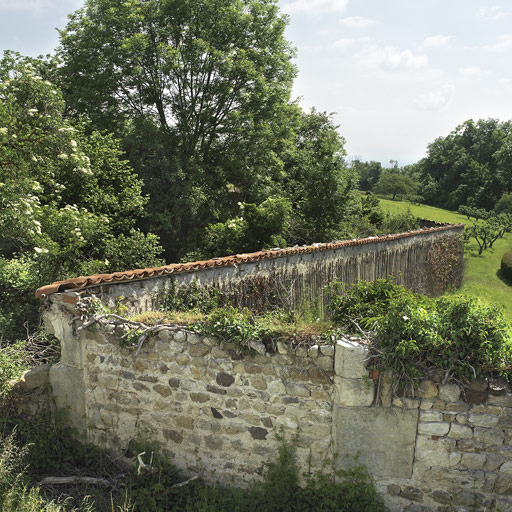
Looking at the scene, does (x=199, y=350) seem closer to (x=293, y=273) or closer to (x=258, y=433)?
(x=258, y=433)

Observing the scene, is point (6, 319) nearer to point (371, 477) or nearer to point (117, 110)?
point (371, 477)

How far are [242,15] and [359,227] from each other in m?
9.58

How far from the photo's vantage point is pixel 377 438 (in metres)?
3.80

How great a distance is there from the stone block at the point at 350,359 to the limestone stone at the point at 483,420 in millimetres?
969

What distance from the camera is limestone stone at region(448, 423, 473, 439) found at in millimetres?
3578

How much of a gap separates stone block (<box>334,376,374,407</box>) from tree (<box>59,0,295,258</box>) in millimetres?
11671

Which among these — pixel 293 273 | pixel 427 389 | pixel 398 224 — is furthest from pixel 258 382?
pixel 398 224

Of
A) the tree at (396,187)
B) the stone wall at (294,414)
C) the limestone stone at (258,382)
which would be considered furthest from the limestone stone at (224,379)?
the tree at (396,187)

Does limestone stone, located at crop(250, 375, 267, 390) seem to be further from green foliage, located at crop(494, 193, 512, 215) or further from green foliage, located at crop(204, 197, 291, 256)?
green foliage, located at crop(494, 193, 512, 215)

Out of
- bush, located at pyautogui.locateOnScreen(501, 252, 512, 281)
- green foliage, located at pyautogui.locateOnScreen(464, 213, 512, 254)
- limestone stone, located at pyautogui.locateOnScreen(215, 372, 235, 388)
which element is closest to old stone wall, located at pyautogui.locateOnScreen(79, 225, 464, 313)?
limestone stone, located at pyautogui.locateOnScreen(215, 372, 235, 388)

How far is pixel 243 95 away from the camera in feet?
53.5

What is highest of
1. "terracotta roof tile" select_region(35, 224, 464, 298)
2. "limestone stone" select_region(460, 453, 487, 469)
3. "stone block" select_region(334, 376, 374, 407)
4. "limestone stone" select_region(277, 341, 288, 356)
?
"terracotta roof tile" select_region(35, 224, 464, 298)

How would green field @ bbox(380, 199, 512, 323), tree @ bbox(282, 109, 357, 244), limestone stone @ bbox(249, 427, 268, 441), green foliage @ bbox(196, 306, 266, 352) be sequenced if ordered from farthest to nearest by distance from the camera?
green field @ bbox(380, 199, 512, 323)
tree @ bbox(282, 109, 357, 244)
limestone stone @ bbox(249, 427, 268, 441)
green foliage @ bbox(196, 306, 266, 352)


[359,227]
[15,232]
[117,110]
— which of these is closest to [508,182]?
[359,227]
